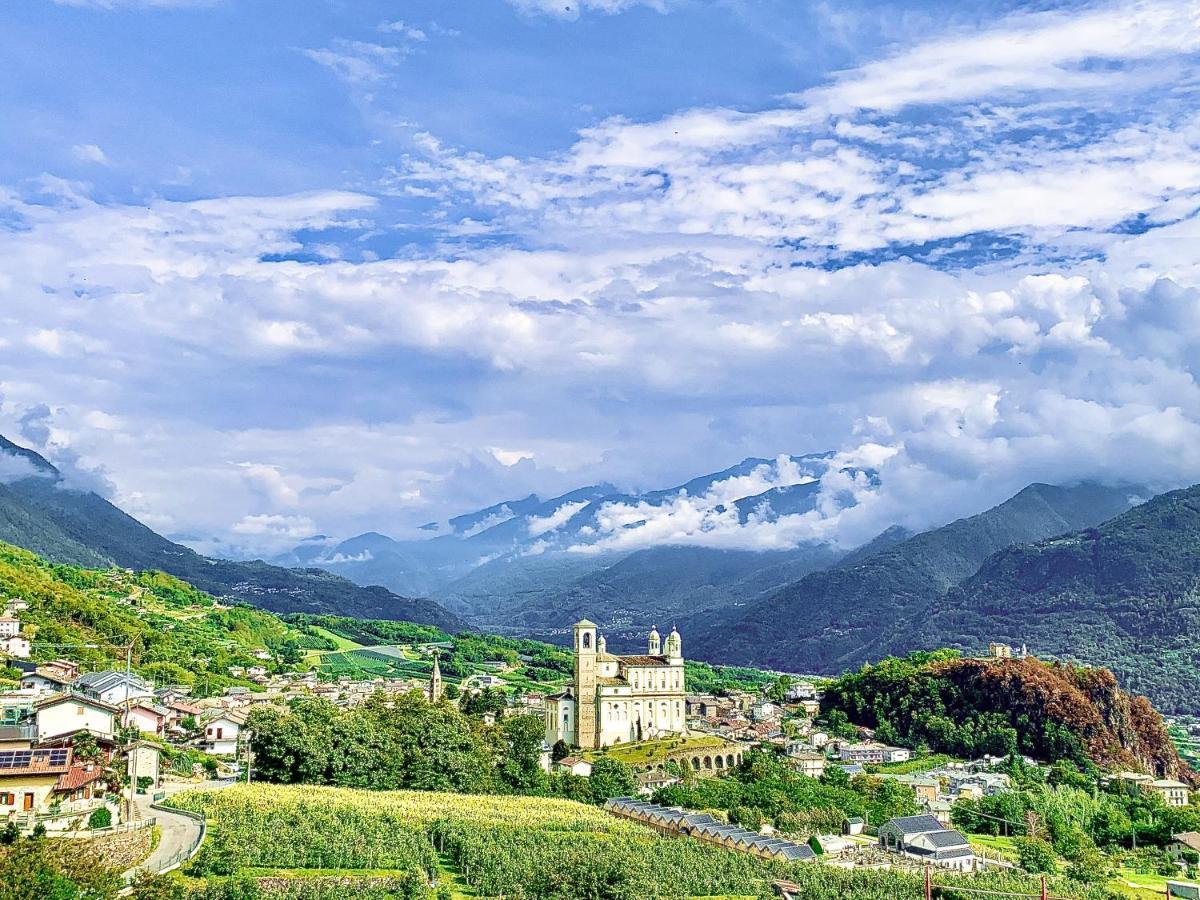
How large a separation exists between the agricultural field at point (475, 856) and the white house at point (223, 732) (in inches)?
740

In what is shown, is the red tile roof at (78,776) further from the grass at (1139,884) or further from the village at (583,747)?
the grass at (1139,884)

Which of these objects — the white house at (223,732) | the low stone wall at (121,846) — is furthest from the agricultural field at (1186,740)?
the low stone wall at (121,846)

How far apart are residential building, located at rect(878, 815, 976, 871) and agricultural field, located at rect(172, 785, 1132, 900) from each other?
438 centimetres

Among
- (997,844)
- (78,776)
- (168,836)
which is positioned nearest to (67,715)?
(78,776)

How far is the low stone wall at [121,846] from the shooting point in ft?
100

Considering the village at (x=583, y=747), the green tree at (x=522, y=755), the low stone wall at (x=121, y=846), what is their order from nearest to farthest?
1. the low stone wall at (x=121, y=846)
2. the village at (x=583, y=747)
3. the green tree at (x=522, y=755)

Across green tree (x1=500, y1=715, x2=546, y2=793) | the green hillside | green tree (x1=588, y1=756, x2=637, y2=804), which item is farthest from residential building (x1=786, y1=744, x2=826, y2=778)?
the green hillside

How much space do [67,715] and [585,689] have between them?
139 ft

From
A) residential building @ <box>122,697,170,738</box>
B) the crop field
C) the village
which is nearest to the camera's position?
the crop field

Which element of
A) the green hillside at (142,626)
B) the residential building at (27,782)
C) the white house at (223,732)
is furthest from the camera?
the green hillside at (142,626)

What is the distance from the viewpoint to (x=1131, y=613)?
176 m

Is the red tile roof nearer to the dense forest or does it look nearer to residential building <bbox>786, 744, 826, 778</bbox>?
residential building <bbox>786, 744, 826, 778</bbox>

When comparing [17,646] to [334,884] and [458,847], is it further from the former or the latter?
[334,884]

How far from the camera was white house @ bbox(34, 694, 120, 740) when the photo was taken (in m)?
40.8
